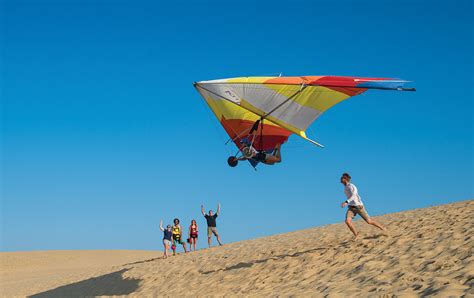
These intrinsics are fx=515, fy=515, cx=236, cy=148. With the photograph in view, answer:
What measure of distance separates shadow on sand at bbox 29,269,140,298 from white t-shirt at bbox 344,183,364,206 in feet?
24.0

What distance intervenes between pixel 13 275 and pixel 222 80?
66.1 ft

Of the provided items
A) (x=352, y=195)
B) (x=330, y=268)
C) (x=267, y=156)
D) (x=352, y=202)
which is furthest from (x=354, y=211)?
(x=267, y=156)

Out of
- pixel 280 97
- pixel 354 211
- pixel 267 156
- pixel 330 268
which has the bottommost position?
pixel 330 268

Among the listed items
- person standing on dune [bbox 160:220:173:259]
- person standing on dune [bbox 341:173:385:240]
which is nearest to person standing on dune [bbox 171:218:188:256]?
person standing on dune [bbox 160:220:173:259]

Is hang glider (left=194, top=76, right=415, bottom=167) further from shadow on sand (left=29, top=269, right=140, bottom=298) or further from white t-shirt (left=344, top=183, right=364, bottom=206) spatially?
shadow on sand (left=29, top=269, right=140, bottom=298)

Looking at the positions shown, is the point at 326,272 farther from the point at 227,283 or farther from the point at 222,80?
the point at 222,80

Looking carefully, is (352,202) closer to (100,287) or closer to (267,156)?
(267,156)

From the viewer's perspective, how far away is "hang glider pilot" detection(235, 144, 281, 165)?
1509cm

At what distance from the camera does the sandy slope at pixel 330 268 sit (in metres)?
9.19

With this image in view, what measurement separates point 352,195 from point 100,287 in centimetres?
958

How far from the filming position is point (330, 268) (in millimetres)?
11430

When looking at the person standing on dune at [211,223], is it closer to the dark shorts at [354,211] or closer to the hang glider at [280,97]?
the hang glider at [280,97]

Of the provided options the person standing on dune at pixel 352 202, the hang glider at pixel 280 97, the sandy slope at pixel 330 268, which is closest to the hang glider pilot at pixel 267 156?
the hang glider at pixel 280 97

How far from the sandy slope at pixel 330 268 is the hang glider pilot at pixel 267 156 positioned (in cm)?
263
